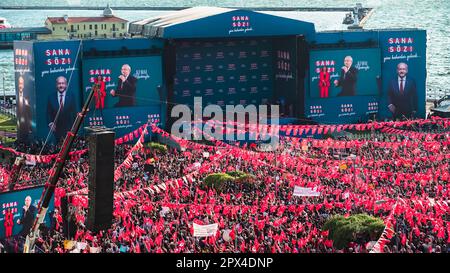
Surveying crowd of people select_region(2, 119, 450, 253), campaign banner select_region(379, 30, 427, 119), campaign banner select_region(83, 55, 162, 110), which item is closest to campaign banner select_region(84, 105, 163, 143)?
campaign banner select_region(83, 55, 162, 110)

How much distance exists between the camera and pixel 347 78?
2630 inches

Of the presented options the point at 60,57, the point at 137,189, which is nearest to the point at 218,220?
the point at 137,189

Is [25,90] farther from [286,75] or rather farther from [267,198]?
[267,198]

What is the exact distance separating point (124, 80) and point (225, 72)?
9244mm

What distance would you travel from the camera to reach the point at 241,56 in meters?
66.9

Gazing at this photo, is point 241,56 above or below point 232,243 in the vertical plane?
above

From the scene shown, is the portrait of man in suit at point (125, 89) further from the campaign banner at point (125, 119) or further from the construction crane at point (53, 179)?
the construction crane at point (53, 179)

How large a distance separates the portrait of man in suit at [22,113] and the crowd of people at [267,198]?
5596 millimetres

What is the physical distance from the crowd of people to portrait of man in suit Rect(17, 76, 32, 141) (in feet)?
18.4

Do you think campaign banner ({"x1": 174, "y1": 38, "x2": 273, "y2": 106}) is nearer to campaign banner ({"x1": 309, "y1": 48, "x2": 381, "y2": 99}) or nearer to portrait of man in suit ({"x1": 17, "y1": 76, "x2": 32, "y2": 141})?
campaign banner ({"x1": 309, "y1": 48, "x2": 381, "y2": 99})

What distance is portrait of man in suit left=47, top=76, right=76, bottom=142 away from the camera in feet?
190

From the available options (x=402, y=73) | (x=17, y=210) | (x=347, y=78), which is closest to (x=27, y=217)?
(x=17, y=210)
